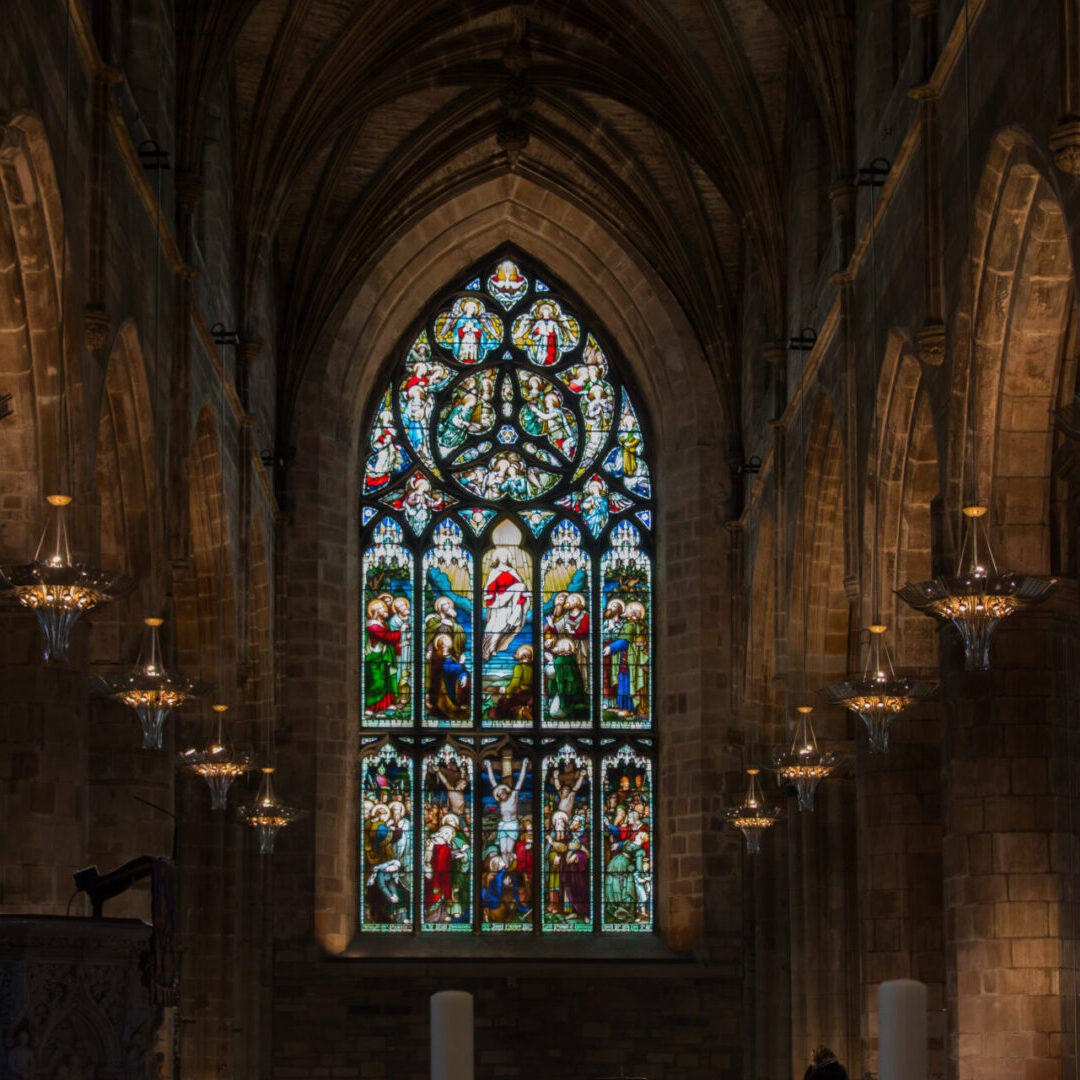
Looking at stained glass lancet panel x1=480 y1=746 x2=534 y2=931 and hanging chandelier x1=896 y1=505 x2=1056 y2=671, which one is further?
stained glass lancet panel x1=480 y1=746 x2=534 y2=931

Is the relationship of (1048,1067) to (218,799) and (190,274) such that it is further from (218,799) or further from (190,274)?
(190,274)

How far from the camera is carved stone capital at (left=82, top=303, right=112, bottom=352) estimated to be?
627 inches

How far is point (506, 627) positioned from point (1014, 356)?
51.9 ft

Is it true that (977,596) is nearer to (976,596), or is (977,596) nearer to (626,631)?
(976,596)

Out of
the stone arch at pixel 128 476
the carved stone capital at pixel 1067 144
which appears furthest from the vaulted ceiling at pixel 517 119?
the carved stone capital at pixel 1067 144

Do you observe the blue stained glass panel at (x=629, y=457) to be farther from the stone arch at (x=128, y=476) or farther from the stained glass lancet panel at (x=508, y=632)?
the stone arch at (x=128, y=476)

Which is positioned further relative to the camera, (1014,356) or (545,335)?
(545,335)

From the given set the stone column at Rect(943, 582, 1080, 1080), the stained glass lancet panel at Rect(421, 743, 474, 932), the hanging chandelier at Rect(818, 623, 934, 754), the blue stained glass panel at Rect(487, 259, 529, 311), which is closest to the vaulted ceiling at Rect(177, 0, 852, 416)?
the blue stained glass panel at Rect(487, 259, 529, 311)

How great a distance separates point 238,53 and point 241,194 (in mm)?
1644

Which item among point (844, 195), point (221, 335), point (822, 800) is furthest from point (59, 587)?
point (822, 800)

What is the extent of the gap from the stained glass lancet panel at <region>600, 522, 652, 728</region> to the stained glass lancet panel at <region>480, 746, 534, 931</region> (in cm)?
150

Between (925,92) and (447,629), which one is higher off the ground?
(925,92)

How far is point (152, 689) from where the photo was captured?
16203 mm

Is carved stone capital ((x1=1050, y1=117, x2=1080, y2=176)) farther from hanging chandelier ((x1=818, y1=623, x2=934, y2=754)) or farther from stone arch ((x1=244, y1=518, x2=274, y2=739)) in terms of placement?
stone arch ((x1=244, y1=518, x2=274, y2=739))
